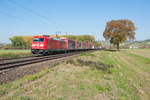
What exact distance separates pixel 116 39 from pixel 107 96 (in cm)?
4592

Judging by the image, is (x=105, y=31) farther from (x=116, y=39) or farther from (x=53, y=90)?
(x=53, y=90)

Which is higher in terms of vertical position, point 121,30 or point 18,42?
point 121,30

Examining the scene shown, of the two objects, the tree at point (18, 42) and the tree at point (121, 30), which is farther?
the tree at point (18, 42)

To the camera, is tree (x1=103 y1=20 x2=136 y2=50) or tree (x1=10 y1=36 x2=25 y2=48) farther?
tree (x1=10 y1=36 x2=25 y2=48)

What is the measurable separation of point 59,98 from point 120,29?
158 feet

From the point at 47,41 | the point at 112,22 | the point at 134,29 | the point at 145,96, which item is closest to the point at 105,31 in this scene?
the point at 112,22

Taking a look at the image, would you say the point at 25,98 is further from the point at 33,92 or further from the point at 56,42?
the point at 56,42

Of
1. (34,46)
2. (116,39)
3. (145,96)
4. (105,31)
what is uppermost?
(105,31)

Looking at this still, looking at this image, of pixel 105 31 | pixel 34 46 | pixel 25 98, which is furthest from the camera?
pixel 105 31

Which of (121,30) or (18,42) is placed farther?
(18,42)

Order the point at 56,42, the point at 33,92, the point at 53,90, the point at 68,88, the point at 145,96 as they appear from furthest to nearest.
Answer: the point at 56,42 < the point at 145,96 < the point at 68,88 < the point at 53,90 < the point at 33,92

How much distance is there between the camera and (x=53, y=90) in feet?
15.4

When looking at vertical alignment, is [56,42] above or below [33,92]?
above

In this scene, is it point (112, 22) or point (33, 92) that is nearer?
point (33, 92)
